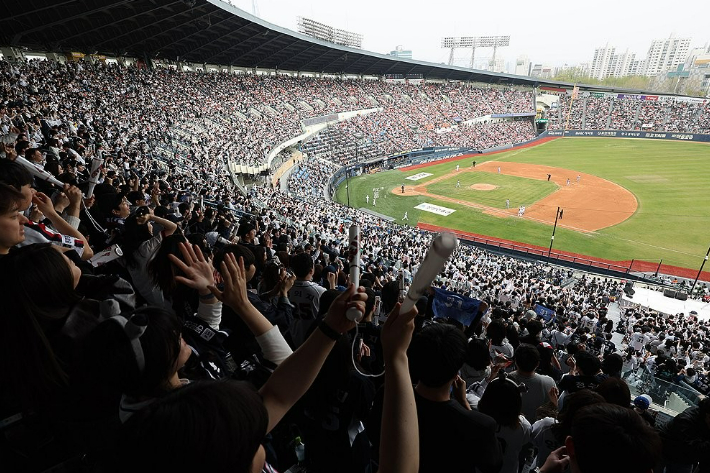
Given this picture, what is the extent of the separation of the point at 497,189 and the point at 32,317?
39.1 metres

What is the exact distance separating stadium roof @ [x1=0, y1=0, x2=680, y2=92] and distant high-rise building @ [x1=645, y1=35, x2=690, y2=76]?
212 metres

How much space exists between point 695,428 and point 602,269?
2263 cm

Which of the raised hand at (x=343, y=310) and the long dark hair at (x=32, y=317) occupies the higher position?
the raised hand at (x=343, y=310)

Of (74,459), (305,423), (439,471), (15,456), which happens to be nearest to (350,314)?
(439,471)

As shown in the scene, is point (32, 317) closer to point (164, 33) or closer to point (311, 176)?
point (311, 176)

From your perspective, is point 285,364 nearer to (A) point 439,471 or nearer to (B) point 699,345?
(A) point 439,471

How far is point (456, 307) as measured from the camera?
22.0 feet

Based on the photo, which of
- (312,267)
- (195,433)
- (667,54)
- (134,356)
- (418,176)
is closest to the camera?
(195,433)

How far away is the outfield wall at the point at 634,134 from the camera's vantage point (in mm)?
60656

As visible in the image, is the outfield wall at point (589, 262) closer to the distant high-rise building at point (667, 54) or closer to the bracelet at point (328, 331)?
the bracelet at point (328, 331)

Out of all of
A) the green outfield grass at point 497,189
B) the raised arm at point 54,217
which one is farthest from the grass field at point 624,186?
the raised arm at point 54,217

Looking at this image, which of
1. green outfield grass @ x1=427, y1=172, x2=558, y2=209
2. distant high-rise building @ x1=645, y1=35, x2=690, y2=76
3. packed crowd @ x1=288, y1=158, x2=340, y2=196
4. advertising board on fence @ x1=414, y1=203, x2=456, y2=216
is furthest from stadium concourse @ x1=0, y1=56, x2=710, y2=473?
distant high-rise building @ x1=645, y1=35, x2=690, y2=76

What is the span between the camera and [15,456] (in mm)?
2213

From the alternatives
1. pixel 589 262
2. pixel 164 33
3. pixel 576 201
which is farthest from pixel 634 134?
pixel 164 33
